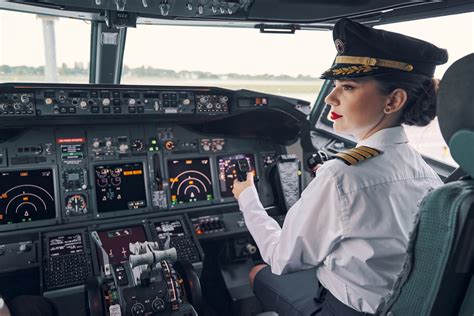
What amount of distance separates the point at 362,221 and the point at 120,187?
1.93m

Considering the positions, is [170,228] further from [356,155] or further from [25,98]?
[356,155]

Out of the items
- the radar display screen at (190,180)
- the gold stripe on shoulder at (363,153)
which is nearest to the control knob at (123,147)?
the radar display screen at (190,180)

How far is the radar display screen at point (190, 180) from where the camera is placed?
9.78 feet

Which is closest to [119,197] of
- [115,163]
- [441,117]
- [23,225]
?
[115,163]

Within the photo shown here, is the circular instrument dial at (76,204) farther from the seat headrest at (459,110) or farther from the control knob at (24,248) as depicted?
the seat headrest at (459,110)

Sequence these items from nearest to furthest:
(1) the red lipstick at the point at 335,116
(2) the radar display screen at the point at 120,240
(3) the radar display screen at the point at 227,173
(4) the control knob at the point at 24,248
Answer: (1) the red lipstick at the point at 335,116, (4) the control knob at the point at 24,248, (2) the radar display screen at the point at 120,240, (3) the radar display screen at the point at 227,173

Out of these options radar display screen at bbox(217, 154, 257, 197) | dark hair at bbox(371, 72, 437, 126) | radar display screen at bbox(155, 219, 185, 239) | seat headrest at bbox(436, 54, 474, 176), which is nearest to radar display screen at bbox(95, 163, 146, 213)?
radar display screen at bbox(155, 219, 185, 239)

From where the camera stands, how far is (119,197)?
9.23 feet

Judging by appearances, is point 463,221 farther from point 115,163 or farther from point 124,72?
point 124,72

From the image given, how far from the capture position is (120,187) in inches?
111

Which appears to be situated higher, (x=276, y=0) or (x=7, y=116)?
(x=276, y=0)

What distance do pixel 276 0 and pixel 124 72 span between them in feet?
5.07

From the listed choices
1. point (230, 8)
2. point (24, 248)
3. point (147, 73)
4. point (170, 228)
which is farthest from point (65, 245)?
point (230, 8)

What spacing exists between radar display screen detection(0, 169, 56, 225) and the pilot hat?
6.50ft
